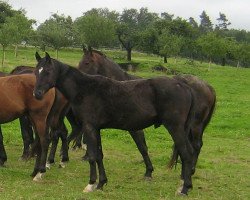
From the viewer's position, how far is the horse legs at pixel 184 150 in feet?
23.2

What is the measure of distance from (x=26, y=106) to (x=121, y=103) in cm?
196

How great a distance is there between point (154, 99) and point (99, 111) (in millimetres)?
978

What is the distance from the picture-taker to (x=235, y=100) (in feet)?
81.0

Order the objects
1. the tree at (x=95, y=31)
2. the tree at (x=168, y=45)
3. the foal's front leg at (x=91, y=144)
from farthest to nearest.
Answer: the tree at (x=95, y=31) → the tree at (x=168, y=45) → the foal's front leg at (x=91, y=144)

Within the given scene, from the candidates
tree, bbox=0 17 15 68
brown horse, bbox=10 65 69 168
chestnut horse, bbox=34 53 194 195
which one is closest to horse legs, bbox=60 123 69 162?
brown horse, bbox=10 65 69 168

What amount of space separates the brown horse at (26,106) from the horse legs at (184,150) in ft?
8.04

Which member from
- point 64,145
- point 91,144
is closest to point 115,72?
point 64,145

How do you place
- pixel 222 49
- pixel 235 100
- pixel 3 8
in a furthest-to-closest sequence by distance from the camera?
pixel 3 8, pixel 222 49, pixel 235 100

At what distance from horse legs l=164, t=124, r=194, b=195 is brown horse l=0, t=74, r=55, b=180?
2450 millimetres

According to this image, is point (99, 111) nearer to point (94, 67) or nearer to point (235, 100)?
point (94, 67)

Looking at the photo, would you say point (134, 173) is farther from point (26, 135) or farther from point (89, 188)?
point (26, 135)

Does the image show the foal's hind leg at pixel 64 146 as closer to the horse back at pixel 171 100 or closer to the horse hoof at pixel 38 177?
the horse hoof at pixel 38 177

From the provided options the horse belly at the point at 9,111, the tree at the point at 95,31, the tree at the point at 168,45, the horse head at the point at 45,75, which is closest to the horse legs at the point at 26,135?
the horse belly at the point at 9,111

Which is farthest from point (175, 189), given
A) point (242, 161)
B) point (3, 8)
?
point (3, 8)
